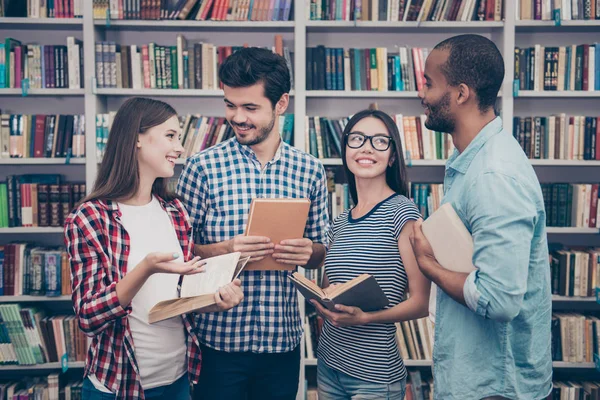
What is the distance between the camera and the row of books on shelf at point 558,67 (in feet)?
9.82

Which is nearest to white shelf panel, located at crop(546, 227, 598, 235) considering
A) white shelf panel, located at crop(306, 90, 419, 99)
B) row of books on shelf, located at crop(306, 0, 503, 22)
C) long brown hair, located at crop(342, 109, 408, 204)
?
white shelf panel, located at crop(306, 90, 419, 99)

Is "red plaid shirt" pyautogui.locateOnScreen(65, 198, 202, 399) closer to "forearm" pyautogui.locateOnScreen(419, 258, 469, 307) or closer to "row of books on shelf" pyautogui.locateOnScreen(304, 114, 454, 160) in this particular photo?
"forearm" pyautogui.locateOnScreen(419, 258, 469, 307)

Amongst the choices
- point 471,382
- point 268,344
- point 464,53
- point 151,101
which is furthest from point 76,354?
point 464,53

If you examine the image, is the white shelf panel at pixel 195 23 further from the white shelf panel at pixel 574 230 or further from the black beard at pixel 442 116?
the white shelf panel at pixel 574 230

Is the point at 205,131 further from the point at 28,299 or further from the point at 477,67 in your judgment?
the point at 477,67

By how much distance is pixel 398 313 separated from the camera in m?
1.62

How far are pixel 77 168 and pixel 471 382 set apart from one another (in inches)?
111

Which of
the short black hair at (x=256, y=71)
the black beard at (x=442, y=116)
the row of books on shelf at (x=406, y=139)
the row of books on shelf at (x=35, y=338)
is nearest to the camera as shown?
the black beard at (x=442, y=116)

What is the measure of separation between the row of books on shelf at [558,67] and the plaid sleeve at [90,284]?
256 centimetres

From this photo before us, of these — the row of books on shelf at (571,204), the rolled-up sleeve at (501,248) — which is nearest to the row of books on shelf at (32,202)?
the rolled-up sleeve at (501,248)

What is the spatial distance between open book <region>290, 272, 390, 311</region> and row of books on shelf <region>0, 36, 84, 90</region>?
2132 millimetres

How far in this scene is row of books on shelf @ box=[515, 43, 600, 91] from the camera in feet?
9.82

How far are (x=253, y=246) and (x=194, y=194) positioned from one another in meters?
0.36

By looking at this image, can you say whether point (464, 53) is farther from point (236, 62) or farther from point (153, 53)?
point (153, 53)
